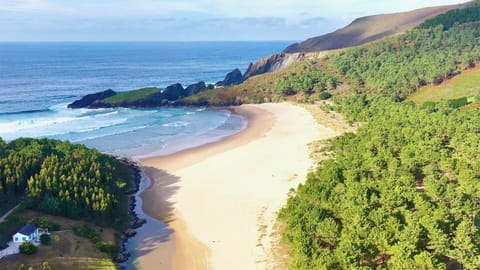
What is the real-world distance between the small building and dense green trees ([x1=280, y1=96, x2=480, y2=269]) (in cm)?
1874

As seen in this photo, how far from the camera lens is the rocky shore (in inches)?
1337

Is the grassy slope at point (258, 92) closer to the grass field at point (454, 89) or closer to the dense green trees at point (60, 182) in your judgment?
the grass field at point (454, 89)

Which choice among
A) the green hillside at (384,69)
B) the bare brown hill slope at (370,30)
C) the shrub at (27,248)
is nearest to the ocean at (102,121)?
the green hillside at (384,69)

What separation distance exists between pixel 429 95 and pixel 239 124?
39.2 meters

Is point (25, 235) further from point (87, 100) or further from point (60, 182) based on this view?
point (87, 100)

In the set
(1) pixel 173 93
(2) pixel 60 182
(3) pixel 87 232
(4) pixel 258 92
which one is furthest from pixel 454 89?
(3) pixel 87 232

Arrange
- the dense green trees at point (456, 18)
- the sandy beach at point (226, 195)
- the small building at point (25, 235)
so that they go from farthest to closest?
the dense green trees at point (456, 18) < the sandy beach at point (226, 195) < the small building at point (25, 235)

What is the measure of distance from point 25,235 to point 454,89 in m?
81.8

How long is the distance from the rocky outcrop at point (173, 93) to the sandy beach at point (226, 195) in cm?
4039

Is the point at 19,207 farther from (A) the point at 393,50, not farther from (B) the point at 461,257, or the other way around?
(A) the point at 393,50

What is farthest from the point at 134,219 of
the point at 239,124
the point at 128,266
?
the point at 239,124

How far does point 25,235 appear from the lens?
31.6 meters


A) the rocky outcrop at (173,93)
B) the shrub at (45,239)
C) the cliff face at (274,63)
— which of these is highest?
the cliff face at (274,63)

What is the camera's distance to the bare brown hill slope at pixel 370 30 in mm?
163750
